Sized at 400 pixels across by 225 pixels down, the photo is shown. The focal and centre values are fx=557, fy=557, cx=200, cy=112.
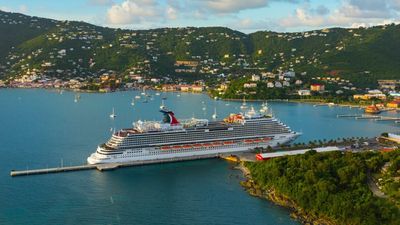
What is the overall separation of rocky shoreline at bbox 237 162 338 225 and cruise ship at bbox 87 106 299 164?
214 inches

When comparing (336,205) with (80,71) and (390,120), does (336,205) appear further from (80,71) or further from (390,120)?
(80,71)

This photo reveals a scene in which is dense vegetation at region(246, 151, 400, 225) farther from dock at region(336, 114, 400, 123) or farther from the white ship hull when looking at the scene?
dock at region(336, 114, 400, 123)

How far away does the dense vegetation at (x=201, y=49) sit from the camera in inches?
4286

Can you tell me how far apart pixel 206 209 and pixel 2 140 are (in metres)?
21.5

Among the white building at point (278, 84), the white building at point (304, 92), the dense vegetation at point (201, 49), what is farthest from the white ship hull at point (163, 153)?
the dense vegetation at point (201, 49)

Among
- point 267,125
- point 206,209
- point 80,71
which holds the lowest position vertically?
point 206,209

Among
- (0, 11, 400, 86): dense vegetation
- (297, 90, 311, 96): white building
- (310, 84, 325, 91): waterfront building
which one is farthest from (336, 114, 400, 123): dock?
(0, 11, 400, 86): dense vegetation

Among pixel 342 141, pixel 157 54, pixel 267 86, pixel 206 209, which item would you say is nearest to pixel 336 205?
pixel 206 209

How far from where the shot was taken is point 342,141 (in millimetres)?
38844

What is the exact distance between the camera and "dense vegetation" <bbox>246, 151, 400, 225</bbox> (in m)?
20.8

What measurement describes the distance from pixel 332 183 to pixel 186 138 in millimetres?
12188

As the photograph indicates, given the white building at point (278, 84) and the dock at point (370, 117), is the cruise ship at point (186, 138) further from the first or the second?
the white building at point (278, 84)

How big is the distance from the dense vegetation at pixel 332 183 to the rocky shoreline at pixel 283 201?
18 centimetres

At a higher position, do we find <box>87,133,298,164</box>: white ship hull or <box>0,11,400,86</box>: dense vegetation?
<box>0,11,400,86</box>: dense vegetation
